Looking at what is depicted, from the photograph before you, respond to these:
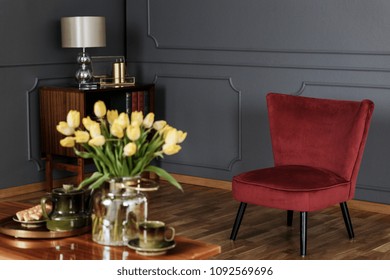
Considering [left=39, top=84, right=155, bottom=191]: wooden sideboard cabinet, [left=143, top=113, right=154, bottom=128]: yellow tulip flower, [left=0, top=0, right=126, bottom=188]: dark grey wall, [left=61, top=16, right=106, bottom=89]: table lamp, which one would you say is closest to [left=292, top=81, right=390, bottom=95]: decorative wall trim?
[left=39, top=84, right=155, bottom=191]: wooden sideboard cabinet

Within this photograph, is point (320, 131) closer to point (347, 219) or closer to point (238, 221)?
point (347, 219)

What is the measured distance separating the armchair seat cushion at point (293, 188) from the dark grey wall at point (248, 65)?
82 centimetres

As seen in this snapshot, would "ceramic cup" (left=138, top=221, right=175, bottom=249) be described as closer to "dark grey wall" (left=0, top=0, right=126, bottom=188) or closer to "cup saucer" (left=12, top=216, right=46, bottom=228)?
"cup saucer" (left=12, top=216, right=46, bottom=228)

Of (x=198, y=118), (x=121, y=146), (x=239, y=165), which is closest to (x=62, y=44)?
(x=198, y=118)

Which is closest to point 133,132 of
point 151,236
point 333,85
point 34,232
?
point 151,236

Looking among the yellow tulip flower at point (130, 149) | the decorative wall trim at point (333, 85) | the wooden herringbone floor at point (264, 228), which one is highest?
the yellow tulip flower at point (130, 149)

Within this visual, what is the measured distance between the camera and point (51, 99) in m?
4.91

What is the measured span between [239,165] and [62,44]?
1.42 meters

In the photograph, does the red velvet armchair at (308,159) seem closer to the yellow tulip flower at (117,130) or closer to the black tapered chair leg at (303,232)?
the black tapered chair leg at (303,232)

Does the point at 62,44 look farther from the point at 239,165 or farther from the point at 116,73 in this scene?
the point at 239,165

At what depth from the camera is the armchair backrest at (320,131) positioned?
3.79 meters

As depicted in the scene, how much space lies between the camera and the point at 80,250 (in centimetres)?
231

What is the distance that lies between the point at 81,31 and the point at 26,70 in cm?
46

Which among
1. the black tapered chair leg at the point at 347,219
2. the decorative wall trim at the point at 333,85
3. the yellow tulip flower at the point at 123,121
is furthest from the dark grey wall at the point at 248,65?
the yellow tulip flower at the point at 123,121
